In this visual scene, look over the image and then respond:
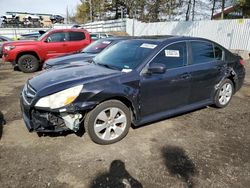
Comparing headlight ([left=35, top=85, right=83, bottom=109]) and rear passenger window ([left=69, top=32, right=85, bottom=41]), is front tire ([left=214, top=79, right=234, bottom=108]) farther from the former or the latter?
rear passenger window ([left=69, top=32, right=85, bottom=41])

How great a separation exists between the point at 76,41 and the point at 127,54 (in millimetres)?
6947

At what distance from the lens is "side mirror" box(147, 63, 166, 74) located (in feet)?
12.3

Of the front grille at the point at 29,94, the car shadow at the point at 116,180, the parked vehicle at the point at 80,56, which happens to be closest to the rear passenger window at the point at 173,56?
the car shadow at the point at 116,180

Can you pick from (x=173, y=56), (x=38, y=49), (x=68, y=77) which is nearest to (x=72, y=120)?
(x=68, y=77)

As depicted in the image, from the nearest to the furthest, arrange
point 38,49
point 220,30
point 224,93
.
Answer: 1. point 224,93
2. point 38,49
3. point 220,30

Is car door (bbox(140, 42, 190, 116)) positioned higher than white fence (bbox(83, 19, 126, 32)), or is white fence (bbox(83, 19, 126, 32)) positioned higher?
white fence (bbox(83, 19, 126, 32))

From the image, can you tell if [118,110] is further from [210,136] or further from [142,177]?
[210,136]

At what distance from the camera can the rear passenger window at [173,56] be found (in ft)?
13.4

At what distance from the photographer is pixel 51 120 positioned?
3420 mm

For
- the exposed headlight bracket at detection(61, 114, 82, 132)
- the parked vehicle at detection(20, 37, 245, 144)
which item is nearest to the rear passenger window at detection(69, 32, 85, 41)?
the parked vehicle at detection(20, 37, 245, 144)

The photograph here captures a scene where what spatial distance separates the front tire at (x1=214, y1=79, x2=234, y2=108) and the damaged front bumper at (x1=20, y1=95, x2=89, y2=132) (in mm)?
3112

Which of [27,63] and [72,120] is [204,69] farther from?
[27,63]

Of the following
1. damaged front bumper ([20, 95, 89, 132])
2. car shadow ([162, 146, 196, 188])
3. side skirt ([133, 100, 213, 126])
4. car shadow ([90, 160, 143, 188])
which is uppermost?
damaged front bumper ([20, 95, 89, 132])

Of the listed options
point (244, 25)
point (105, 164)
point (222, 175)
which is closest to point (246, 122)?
point (222, 175)
